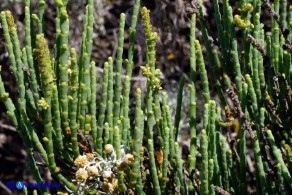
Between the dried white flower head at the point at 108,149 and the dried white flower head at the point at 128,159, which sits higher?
the dried white flower head at the point at 108,149

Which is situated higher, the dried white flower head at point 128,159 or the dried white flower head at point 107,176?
the dried white flower head at point 128,159

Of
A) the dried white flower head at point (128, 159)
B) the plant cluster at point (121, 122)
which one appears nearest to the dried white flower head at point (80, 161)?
the plant cluster at point (121, 122)

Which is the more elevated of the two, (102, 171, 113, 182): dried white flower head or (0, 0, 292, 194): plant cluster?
(0, 0, 292, 194): plant cluster

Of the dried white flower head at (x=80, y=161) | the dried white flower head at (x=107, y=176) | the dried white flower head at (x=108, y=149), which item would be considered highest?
the dried white flower head at (x=108, y=149)

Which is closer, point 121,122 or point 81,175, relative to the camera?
point 81,175

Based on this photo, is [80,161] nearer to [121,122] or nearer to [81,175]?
[81,175]

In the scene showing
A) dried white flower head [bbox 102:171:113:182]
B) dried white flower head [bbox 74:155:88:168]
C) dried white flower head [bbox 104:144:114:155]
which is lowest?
dried white flower head [bbox 102:171:113:182]

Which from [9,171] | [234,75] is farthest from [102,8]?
[234,75]

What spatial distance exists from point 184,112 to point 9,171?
66.8 inches

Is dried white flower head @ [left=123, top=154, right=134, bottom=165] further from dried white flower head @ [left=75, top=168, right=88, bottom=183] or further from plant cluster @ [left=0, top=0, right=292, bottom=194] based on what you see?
dried white flower head @ [left=75, top=168, right=88, bottom=183]

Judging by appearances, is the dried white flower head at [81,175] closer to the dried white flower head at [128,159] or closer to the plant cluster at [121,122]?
the plant cluster at [121,122]

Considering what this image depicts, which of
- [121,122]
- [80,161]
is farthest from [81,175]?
[121,122]

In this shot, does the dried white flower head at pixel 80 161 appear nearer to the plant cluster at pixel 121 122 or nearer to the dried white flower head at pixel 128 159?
the plant cluster at pixel 121 122

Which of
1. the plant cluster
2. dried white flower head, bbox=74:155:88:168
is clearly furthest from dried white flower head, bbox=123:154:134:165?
dried white flower head, bbox=74:155:88:168
